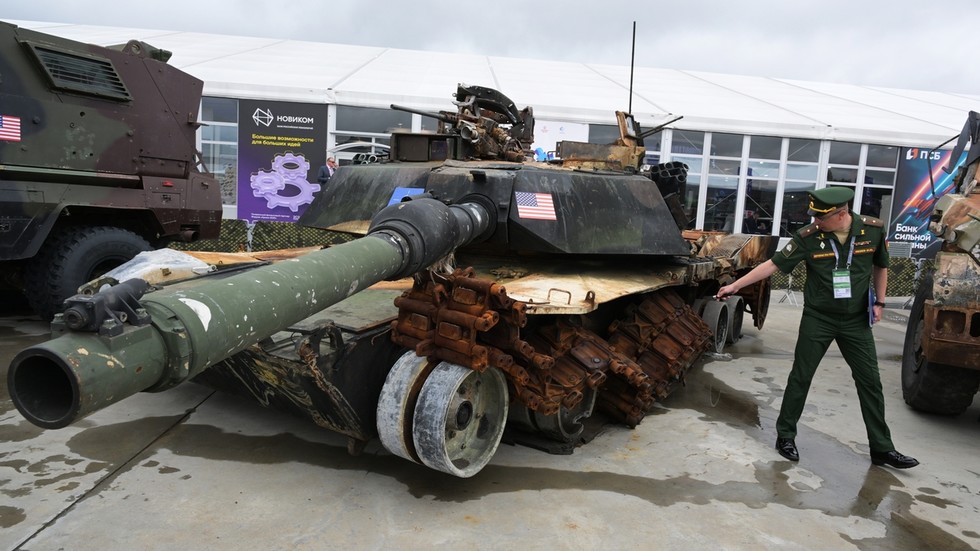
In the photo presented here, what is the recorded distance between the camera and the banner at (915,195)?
14.9 metres

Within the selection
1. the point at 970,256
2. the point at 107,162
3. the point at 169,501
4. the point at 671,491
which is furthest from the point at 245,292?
the point at 107,162

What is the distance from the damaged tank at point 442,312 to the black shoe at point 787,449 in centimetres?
91

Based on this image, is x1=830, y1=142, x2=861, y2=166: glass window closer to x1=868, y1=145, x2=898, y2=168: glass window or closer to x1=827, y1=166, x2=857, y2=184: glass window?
x1=827, y1=166, x2=857, y2=184: glass window

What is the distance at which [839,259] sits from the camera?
4.47m

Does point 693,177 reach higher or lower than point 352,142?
lower

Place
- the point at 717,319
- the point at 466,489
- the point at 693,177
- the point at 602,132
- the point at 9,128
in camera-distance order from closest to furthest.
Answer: the point at 466,489, the point at 9,128, the point at 717,319, the point at 602,132, the point at 693,177

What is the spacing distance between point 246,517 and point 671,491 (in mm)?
2417

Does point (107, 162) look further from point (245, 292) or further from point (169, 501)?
point (245, 292)

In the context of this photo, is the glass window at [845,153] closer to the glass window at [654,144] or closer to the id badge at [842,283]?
the glass window at [654,144]

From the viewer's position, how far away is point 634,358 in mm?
5129

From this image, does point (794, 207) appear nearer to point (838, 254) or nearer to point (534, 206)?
point (838, 254)

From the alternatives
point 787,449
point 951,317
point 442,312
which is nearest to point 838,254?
point 951,317

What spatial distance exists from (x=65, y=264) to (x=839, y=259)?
6.93 meters

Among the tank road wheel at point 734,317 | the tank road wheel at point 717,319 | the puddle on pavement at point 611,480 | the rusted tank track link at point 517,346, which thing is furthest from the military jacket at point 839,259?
the tank road wheel at point 734,317
